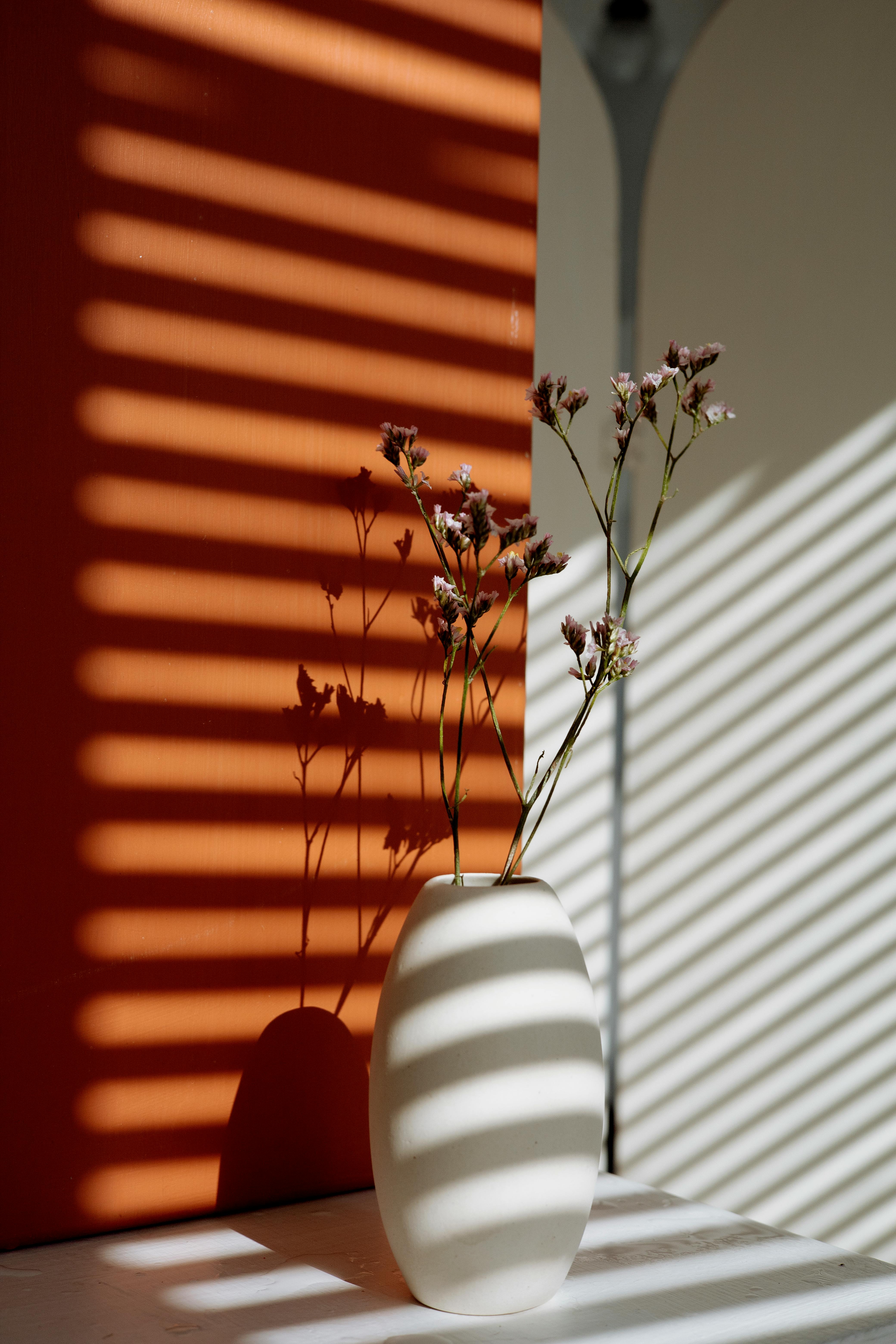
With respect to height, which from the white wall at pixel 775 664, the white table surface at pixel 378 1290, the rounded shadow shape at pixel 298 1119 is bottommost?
the white table surface at pixel 378 1290

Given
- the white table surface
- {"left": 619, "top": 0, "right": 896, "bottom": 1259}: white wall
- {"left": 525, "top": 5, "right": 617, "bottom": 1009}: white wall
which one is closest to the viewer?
the white table surface

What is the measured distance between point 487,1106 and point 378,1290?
0.71ft

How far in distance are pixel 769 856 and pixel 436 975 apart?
2.73ft

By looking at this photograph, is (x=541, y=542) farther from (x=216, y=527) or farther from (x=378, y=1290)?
(x=378, y=1290)

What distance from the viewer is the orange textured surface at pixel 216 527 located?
3.63ft

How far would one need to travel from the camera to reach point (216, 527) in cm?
120

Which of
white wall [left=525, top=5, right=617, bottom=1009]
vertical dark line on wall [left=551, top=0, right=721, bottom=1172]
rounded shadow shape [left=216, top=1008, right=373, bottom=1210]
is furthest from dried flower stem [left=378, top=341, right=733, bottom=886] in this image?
vertical dark line on wall [left=551, top=0, right=721, bottom=1172]

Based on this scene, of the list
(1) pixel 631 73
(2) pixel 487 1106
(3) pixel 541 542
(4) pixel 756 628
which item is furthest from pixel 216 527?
(1) pixel 631 73

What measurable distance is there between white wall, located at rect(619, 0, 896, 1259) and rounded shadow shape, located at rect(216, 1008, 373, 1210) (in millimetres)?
644

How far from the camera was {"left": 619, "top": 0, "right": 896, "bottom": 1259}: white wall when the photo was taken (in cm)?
159

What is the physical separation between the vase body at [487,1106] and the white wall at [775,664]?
732 mm

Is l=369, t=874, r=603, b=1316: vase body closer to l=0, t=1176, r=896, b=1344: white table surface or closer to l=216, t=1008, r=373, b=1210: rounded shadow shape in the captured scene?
l=0, t=1176, r=896, b=1344: white table surface

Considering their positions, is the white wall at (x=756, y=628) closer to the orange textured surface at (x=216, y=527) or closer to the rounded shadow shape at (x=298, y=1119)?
the orange textured surface at (x=216, y=527)

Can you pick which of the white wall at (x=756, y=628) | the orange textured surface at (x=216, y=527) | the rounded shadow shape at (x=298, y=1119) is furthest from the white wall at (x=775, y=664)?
the rounded shadow shape at (x=298, y=1119)
